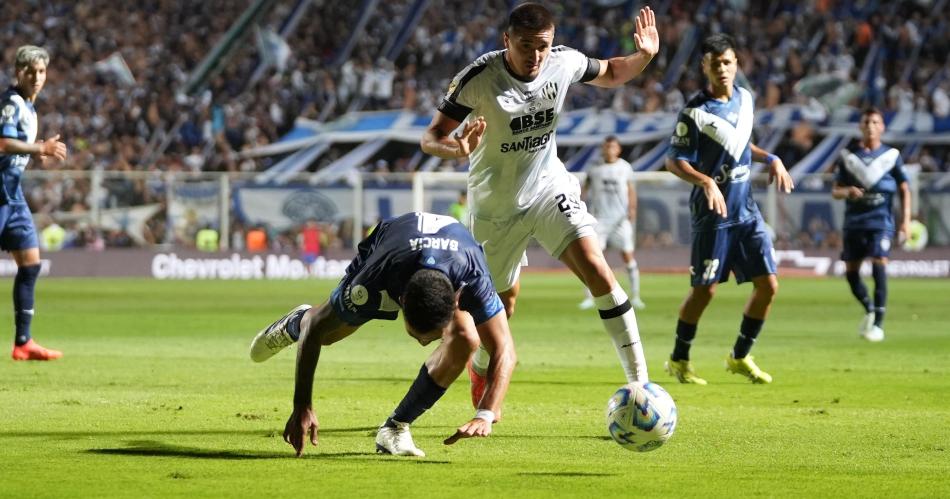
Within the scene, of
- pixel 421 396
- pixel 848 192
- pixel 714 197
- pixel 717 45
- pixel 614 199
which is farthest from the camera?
pixel 614 199

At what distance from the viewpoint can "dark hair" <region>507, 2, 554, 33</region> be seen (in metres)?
7.95

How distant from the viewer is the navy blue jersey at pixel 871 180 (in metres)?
15.6

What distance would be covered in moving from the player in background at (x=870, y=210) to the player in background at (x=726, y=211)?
480 cm

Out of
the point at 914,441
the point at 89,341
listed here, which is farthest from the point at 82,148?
the point at 914,441

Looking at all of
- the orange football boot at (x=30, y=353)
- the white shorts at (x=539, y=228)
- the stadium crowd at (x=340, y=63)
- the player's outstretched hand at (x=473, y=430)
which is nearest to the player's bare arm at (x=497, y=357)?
the player's outstretched hand at (x=473, y=430)

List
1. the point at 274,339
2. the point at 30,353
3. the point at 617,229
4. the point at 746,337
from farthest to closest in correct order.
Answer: the point at 617,229
the point at 30,353
the point at 746,337
the point at 274,339

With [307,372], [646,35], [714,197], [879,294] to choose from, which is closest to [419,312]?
[307,372]

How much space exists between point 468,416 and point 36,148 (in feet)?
14.8

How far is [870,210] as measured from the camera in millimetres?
15914

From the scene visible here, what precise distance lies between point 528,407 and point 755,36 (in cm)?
3009

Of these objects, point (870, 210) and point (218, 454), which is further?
point (870, 210)

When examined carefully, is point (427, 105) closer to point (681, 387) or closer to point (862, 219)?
point (862, 219)

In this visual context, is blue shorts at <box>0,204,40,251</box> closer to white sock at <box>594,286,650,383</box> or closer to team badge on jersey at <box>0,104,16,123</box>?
team badge on jersey at <box>0,104,16,123</box>

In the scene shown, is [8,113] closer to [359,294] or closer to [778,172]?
Answer: [778,172]
